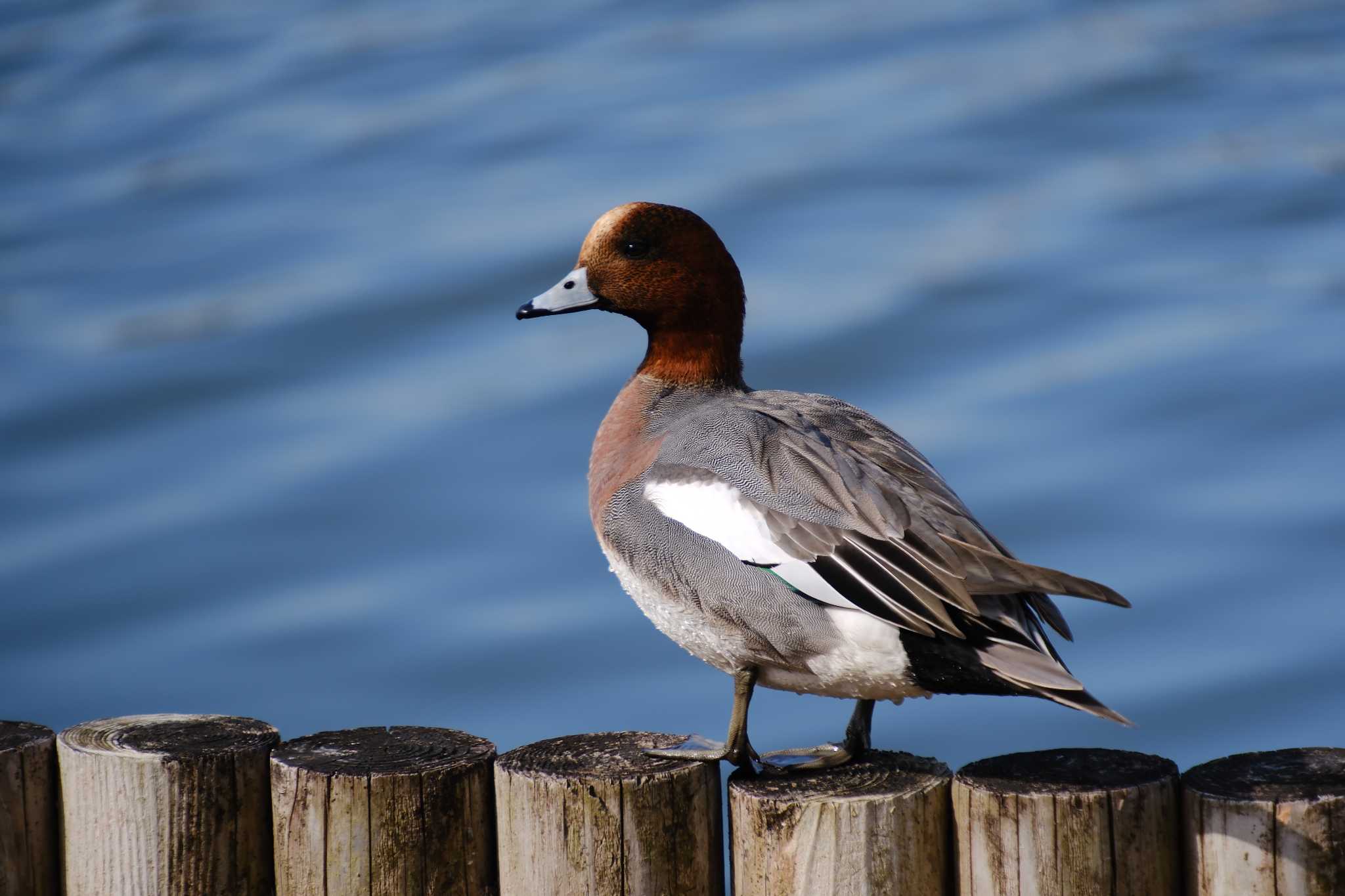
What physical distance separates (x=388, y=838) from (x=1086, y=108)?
25.2ft

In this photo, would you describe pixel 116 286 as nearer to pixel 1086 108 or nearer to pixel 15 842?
pixel 1086 108

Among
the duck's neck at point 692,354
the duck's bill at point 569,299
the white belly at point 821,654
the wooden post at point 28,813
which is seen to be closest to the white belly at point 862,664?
the white belly at point 821,654

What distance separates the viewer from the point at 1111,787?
261 cm

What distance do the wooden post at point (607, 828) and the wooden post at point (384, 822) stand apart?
58 mm

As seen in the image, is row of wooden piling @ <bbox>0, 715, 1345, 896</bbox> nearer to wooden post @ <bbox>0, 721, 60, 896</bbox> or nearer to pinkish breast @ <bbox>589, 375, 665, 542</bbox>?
wooden post @ <bbox>0, 721, 60, 896</bbox>

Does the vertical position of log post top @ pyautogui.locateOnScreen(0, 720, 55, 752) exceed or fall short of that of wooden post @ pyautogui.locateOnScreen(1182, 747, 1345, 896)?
it exceeds it

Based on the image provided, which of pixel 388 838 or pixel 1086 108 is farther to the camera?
pixel 1086 108

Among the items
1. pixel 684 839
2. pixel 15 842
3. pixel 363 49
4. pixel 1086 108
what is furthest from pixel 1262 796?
pixel 363 49

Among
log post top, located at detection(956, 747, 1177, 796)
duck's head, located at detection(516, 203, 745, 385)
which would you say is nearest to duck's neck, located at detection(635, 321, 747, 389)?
duck's head, located at detection(516, 203, 745, 385)

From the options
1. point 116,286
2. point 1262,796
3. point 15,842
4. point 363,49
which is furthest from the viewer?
point 363,49

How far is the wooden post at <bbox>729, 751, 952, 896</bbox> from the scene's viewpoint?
8.80 ft

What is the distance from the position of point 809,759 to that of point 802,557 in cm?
39

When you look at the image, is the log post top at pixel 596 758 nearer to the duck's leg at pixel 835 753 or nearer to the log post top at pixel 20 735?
the duck's leg at pixel 835 753

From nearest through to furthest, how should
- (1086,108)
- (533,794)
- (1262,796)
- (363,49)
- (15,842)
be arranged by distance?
(1262,796)
(533,794)
(15,842)
(1086,108)
(363,49)
